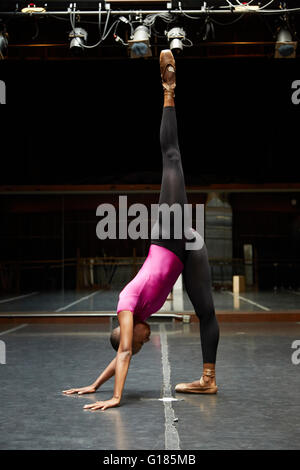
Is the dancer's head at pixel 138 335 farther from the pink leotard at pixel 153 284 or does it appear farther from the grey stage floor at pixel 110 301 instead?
the grey stage floor at pixel 110 301

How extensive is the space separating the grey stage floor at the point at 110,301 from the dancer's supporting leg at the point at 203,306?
231 inches

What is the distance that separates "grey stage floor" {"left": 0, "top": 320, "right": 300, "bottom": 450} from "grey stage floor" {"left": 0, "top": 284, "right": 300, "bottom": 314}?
9.28ft

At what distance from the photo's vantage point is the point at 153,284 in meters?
4.09

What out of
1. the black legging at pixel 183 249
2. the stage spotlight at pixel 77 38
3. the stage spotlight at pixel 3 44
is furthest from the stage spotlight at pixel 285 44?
the black legging at pixel 183 249

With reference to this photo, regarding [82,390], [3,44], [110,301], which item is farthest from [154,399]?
[110,301]

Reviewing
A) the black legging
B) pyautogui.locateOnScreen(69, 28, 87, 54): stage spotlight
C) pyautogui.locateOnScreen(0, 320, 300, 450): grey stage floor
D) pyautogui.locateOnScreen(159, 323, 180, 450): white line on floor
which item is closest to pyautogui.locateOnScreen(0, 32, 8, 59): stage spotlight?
pyautogui.locateOnScreen(69, 28, 87, 54): stage spotlight

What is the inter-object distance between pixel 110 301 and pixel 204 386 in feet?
21.6

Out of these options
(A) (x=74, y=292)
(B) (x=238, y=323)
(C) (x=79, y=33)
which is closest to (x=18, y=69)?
(C) (x=79, y=33)

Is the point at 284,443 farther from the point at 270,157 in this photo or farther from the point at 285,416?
the point at 270,157

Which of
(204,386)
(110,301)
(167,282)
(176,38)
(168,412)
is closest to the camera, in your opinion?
(168,412)

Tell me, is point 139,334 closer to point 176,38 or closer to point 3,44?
point 176,38

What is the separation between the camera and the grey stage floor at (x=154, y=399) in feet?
10.3

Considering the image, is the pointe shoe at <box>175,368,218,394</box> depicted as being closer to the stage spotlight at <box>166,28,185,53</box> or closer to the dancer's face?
the dancer's face
